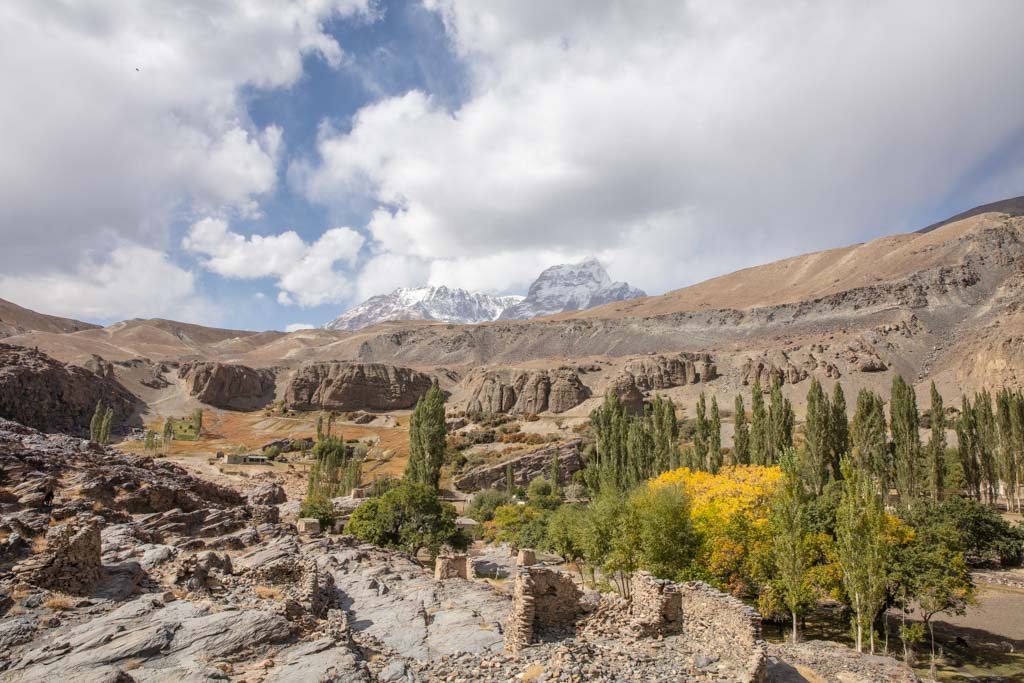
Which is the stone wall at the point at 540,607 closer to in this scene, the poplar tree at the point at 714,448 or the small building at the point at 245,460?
the poplar tree at the point at 714,448

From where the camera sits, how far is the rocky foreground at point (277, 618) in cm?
1141

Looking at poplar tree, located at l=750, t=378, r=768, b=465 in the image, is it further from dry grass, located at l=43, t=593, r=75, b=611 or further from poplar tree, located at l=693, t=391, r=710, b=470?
dry grass, located at l=43, t=593, r=75, b=611

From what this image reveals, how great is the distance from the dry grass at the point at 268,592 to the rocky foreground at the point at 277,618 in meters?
0.07

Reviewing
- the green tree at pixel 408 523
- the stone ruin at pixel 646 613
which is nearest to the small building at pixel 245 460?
the green tree at pixel 408 523

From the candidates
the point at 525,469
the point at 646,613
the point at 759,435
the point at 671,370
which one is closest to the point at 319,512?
the point at 646,613

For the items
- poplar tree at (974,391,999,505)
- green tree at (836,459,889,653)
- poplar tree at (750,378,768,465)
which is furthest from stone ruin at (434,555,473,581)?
poplar tree at (974,391,999,505)

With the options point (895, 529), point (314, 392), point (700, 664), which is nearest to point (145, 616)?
point (700, 664)

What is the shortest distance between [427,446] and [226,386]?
11995cm

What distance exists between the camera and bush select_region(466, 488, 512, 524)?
6044cm

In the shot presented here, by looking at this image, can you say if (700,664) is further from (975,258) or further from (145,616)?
(975,258)

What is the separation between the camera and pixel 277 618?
13.0m

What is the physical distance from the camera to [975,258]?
155 meters

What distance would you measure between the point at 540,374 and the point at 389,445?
37.6 m

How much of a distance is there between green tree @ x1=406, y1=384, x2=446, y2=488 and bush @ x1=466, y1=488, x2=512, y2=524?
5.49 m
